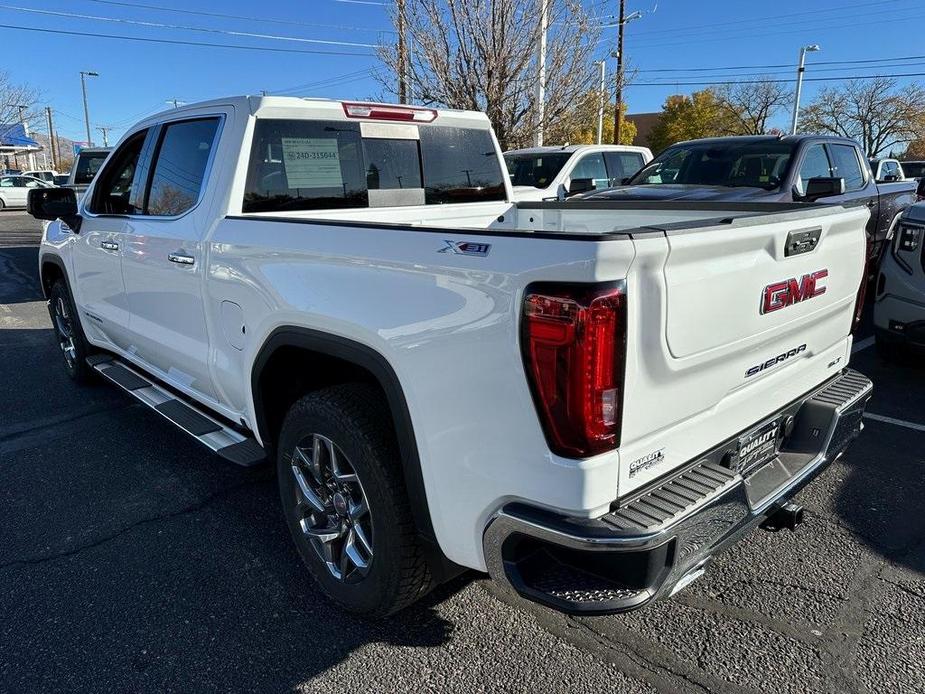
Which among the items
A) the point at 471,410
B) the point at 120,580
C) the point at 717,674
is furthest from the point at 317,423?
the point at 717,674

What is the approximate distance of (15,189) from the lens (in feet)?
94.5

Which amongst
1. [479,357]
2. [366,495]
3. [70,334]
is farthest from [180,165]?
[70,334]

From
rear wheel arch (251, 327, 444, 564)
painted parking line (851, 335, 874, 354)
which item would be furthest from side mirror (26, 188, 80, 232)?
painted parking line (851, 335, 874, 354)

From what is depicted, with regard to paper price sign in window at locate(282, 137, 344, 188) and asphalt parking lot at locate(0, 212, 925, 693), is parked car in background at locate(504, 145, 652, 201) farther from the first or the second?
asphalt parking lot at locate(0, 212, 925, 693)

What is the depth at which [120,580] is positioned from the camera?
9.68 feet

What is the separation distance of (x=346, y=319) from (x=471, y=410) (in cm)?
64

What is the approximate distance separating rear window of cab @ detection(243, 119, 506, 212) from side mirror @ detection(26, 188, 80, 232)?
7.03ft

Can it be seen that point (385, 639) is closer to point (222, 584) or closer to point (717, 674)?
point (222, 584)

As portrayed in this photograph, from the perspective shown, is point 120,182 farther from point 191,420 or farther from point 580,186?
point 580,186

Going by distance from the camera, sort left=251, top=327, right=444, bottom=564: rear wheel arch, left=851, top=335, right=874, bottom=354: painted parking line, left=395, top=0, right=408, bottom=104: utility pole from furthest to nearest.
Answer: left=395, top=0, right=408, bottom=104: utility pole
left=851, top=335, right=874, bottom=354: painted parking line
left=251, top=327, right=444, bottom=564: rear wheel arch

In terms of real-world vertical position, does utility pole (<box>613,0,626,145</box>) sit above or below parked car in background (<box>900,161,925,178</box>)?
above

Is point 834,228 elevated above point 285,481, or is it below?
above

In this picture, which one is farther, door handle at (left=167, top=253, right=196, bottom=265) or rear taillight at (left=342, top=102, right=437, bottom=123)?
rear taillight at (left=342, top=102, right=437, bottom=123)

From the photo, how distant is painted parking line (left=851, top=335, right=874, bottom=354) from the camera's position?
21.5 ft
